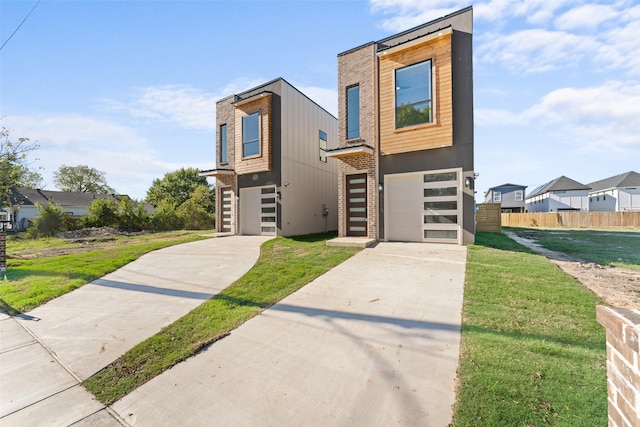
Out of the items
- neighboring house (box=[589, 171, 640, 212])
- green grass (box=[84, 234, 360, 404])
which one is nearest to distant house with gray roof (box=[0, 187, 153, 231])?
green grass (box=[84, 234, 360, 404])

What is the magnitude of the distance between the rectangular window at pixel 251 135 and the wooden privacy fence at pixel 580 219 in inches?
983

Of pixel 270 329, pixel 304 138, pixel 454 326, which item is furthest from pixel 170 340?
pixel 304 138

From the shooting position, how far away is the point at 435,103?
8180 millimetres

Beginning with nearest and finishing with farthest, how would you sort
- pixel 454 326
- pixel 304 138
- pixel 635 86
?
pixel 454 326 < pixel 635 86 < pixel 304 138

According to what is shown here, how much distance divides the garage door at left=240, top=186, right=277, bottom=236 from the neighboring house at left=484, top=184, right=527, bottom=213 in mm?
41042

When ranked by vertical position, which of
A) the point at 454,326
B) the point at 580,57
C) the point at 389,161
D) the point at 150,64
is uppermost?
the point at 150,64

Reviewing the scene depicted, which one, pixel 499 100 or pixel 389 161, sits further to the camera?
pixel 389 161

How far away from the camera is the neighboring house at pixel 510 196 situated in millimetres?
40938

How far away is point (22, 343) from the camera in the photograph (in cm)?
344

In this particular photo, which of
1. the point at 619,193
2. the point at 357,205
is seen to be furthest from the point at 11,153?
the point at 619,193

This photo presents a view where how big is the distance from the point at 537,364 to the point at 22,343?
584cm

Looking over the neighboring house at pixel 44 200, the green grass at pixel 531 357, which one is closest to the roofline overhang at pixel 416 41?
the green grass at pixel 531 357

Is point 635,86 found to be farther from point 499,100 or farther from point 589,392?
point 589,392

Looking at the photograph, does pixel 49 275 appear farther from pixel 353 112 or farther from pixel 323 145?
pixel 323 145
